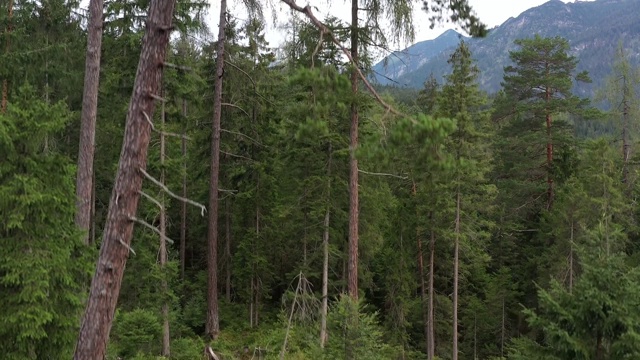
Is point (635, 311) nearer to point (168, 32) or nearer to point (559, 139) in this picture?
point (168, 32)

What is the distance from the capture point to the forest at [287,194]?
4898mm

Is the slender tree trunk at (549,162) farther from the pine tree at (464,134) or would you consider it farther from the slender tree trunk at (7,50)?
the slender tree trunk at (7,50)

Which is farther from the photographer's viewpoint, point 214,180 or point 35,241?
point 214,180

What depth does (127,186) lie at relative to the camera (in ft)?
13.2

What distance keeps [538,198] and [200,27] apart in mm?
16623

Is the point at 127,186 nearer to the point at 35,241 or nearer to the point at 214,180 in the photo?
the point at 35,241

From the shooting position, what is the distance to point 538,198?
2123cm

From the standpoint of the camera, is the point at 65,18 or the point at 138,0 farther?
the point at 65,18

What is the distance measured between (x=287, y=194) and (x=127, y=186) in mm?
13897

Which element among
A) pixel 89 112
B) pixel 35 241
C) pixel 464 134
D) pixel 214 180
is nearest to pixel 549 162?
pixel 464 134

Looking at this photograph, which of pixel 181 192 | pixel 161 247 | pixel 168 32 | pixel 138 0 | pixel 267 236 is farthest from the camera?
pixel 181 192

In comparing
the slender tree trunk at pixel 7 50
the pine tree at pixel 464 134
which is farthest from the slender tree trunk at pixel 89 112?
the pine tree at pixel 464 134

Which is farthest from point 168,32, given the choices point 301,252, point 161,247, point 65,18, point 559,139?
point 559,139

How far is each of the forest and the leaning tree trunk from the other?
2 centimetres
